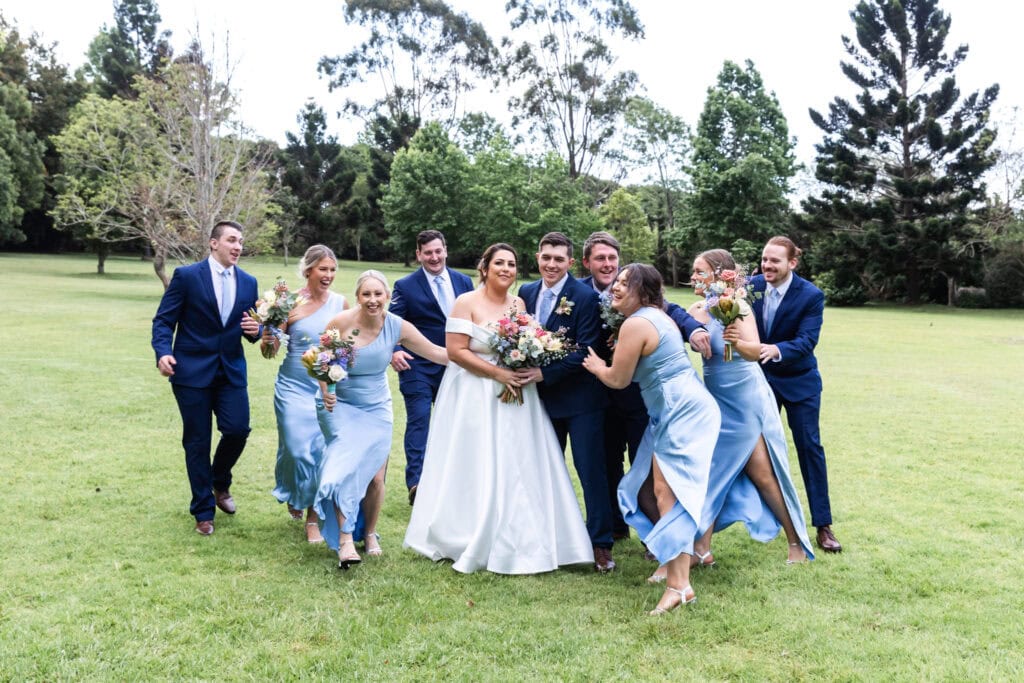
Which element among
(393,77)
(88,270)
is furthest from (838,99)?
(88,270)

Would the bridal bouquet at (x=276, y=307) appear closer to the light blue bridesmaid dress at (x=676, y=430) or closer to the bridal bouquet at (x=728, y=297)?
the light blue bridesmaid dress at (x=676, y=430)

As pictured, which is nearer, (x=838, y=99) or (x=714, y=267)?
(x=714, y=267)

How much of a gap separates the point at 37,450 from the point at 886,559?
8814 millimetres

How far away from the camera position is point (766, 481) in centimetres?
577

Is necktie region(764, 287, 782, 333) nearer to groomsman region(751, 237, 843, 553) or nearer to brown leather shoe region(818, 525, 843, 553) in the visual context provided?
groomsman region(751, 237, 843, 553)

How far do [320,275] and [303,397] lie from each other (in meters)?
1.02

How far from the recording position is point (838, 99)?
A: 46688 mm

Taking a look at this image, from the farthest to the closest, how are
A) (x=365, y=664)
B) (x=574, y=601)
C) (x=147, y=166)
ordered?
(x=147, y=166) < (x=574, y=601) < (x=365, y=664)

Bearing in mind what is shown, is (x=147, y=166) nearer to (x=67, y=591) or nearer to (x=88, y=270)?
(x=88, y=270)

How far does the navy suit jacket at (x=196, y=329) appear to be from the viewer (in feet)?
21.2

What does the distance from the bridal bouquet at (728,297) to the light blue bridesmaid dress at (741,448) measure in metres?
0.37

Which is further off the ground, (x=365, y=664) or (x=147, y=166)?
(x=147, y=166)

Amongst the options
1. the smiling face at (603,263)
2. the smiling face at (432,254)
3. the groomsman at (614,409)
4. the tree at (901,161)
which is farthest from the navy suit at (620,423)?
the tree at (901,161)

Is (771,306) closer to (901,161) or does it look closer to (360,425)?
(360,425)
